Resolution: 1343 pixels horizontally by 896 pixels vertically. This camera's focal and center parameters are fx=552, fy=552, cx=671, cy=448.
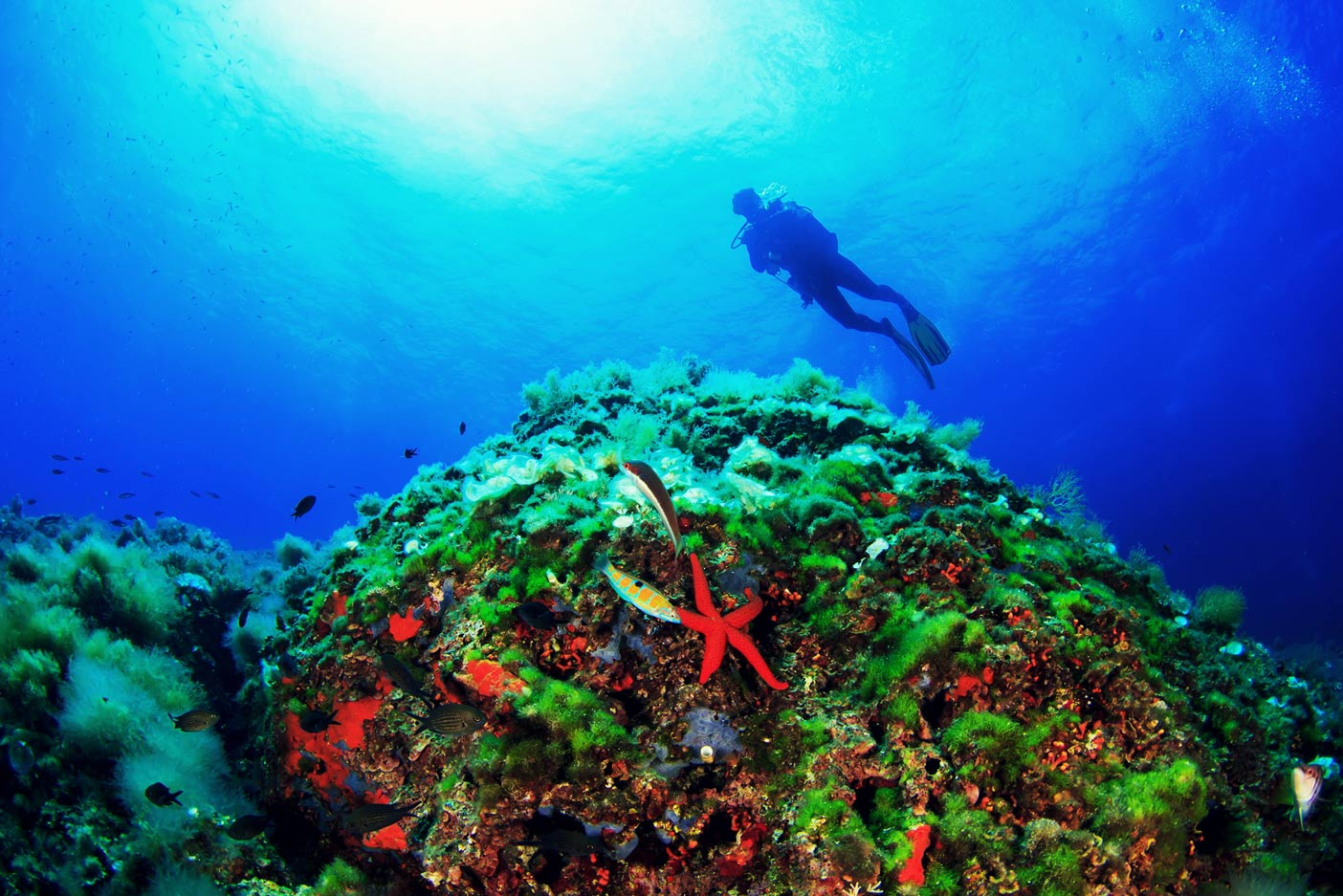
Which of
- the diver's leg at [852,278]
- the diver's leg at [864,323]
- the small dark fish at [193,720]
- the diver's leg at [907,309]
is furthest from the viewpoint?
the diver's leg at [852,278]

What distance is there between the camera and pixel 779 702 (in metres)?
3.28

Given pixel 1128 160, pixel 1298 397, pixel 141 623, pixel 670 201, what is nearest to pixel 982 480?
pixel 141 623

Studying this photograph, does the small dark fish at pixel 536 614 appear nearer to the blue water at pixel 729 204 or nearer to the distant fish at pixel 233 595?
the distant fish at pixel 233 595

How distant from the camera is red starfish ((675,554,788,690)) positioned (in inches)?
115

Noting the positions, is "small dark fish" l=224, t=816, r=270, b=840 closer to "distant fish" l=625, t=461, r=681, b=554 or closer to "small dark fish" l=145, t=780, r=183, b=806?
"small dark fish" l=145, t=780, r=183, b=806

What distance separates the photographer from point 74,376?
69.7 m

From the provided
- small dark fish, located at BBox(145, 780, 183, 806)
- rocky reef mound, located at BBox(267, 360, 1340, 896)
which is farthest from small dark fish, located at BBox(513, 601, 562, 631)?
small dark fish, located at BBox(145, 780, 183, 806)

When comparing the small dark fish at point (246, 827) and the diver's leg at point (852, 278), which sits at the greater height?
the diver's leg at point (852, 278)

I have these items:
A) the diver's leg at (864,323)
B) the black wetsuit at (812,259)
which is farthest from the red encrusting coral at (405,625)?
the black wetsuit at (812,259)

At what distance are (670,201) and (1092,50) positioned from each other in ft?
79.0

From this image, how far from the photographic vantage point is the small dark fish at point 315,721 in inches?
145

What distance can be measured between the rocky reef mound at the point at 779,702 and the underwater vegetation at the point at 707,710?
0.06 ft

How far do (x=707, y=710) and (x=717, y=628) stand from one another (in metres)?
0.62

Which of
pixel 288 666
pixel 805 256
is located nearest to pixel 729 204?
pixel 805 256
